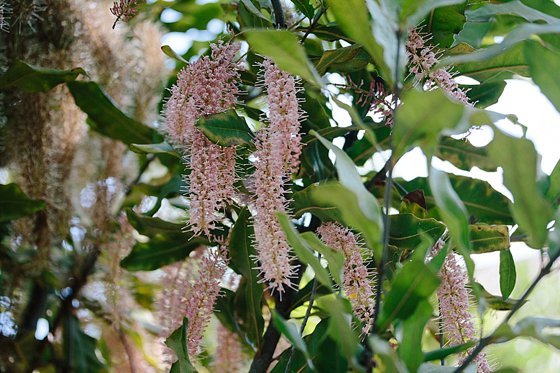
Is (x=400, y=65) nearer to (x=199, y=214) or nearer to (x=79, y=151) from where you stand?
(x=199, y=214)

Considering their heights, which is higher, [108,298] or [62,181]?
[62,181]

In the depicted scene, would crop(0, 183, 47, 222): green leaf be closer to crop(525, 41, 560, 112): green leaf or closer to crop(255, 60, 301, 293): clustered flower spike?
crop(255, 60, 301, 293): clustered flower spike

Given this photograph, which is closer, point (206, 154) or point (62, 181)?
point (206, 154)

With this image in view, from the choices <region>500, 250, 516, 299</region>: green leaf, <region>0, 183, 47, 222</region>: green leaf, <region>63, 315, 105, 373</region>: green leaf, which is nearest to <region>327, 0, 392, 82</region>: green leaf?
<region>500, 250, 516, 299</region>: green leaf

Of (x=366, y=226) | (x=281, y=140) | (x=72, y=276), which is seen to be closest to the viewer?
(x=366, y=226)

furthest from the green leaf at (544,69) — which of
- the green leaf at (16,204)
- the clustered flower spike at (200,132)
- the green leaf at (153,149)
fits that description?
the green leaf at (16,204)

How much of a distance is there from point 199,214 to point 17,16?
0.46 metres

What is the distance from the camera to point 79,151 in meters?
1.12

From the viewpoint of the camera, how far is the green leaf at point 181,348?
689 millimetres

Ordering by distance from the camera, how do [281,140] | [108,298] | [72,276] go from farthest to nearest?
1. [72,276]
2. [108,298]
3. [281,140]

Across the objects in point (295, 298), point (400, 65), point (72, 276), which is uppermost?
point (400, 65)

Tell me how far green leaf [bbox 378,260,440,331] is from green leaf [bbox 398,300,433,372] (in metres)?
0.01

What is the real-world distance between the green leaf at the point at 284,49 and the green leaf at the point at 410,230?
253 millimetres

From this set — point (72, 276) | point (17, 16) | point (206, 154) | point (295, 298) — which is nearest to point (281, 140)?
point (206, 154)
